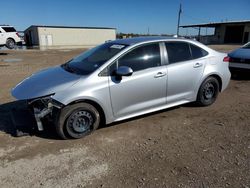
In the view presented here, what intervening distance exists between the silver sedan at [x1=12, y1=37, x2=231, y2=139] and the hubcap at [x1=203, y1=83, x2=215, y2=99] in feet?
0.27

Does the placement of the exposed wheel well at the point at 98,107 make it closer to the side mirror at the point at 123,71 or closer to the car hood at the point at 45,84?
the car hood at the point at 45,84

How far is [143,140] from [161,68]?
1397mm

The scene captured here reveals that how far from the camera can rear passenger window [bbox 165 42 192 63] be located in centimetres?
456

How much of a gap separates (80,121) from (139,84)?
1.20m

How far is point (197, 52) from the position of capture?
4965 mm

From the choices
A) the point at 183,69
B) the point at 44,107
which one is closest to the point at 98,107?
the point at 44,107

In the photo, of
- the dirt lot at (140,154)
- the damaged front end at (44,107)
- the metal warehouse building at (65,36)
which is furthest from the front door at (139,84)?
the metal warehouse building at (65,36)

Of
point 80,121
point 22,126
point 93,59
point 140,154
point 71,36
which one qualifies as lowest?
point 140,154

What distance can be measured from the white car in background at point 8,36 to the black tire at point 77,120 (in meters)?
20.3

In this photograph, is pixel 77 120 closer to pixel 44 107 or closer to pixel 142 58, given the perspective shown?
pixel 44 107

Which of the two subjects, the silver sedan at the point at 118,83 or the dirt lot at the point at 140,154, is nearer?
the dirt lot at the point at 140,154

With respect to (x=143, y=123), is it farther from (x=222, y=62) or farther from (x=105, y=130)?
(x=222, y=62)

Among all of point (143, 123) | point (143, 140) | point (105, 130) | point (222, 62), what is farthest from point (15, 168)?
point (222, 62)

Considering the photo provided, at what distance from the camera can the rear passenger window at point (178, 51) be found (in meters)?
4.56
